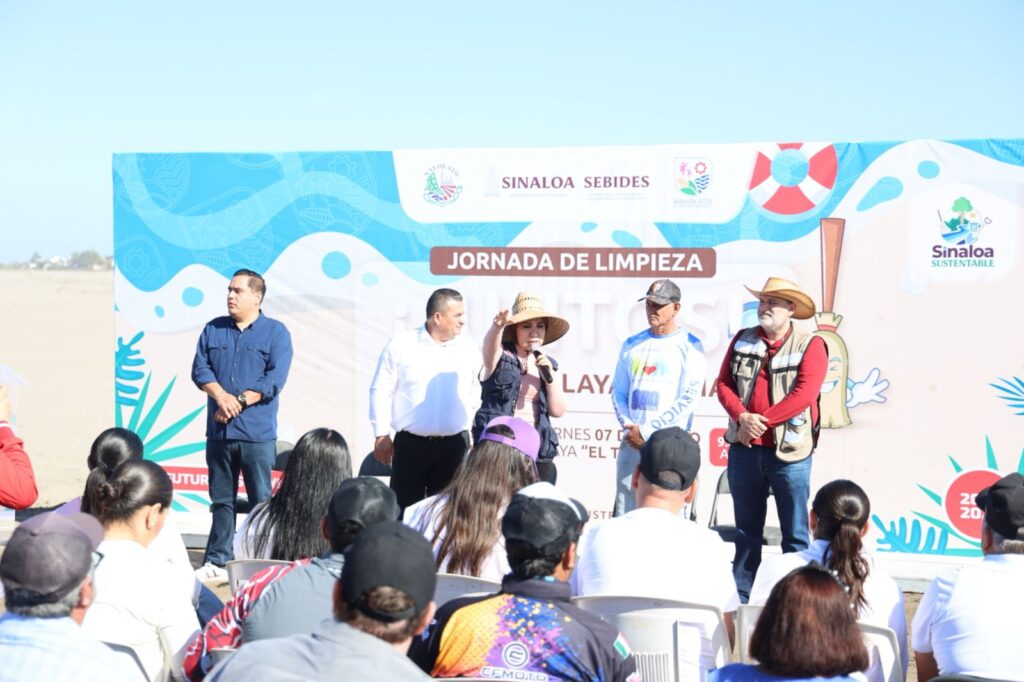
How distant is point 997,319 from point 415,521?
3.87m

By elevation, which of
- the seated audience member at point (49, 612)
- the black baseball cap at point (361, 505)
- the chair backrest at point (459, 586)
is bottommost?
the chair backrest at point (459, 586)

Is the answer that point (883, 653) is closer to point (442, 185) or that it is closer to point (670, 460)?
point (670, 460)

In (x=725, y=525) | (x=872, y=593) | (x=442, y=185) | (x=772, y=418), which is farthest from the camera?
(x=442, y=185)

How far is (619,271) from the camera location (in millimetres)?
6117

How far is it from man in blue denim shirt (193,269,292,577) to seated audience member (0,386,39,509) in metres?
2.08

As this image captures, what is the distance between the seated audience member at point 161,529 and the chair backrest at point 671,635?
3.44 ft

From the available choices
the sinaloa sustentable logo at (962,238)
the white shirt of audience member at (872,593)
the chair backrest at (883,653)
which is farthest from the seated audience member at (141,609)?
the sinaloa sustentable logo at (962,238)

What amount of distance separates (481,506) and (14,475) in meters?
1.54

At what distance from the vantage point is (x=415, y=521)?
3.34m

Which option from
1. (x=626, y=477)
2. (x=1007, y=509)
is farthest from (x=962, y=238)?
(x=1007, y=509)

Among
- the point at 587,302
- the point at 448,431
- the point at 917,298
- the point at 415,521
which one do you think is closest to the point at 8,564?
the point at 415,521

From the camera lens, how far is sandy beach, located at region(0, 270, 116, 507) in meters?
9.70

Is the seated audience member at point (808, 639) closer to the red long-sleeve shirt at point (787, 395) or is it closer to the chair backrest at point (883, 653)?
the chair backrest at point (883, 653)

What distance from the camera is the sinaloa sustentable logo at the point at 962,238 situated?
558 centimetres
